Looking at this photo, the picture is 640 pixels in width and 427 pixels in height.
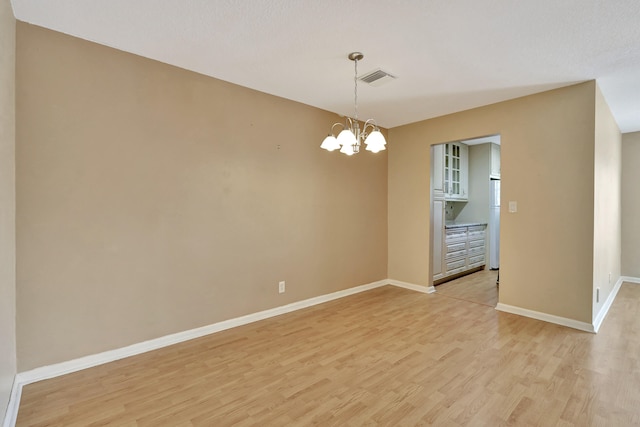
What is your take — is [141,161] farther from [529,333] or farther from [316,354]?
[529,333]

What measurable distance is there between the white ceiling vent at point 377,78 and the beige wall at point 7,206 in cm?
255

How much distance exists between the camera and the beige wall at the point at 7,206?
1.68 meters

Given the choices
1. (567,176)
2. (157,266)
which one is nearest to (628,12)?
(567,176)

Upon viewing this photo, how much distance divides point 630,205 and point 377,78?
5.22 metres

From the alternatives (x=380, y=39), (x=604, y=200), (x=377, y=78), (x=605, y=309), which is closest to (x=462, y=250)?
(x=605, y=309)

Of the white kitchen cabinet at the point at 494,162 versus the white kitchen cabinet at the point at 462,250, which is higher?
the white kitchen cabinet at the point at 494,162

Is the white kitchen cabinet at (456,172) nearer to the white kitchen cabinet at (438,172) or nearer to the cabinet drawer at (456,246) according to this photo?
the white kitchen cabinet at (438,172)

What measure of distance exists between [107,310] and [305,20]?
264 cm

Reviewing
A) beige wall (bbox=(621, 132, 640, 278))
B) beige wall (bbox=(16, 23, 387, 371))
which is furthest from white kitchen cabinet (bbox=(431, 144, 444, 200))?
beige wall (bbox=(621, 132, 640, 278))

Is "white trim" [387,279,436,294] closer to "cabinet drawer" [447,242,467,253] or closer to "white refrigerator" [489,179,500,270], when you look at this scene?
"cabinet drawer" [447,242,467,253]

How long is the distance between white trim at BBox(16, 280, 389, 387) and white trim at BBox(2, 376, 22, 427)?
0.06m

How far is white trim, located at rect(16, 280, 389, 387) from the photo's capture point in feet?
7.07

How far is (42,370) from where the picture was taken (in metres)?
2.16

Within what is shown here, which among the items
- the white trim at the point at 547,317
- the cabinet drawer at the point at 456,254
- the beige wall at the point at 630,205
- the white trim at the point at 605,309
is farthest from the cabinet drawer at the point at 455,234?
the beige wall at the point at 630,205
